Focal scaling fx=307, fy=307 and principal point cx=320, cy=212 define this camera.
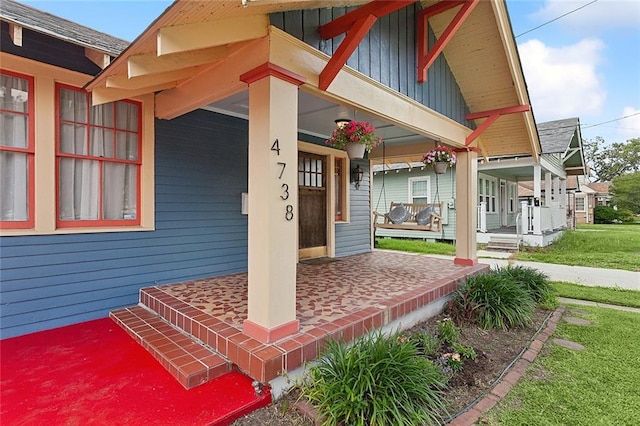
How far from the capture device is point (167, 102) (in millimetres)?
3645

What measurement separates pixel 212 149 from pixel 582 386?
474 centimetres

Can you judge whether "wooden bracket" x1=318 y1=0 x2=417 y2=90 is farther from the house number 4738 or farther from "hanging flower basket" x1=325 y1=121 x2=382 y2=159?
"hanging flower basket" x1=325 y1=121 x2=382 y2=159

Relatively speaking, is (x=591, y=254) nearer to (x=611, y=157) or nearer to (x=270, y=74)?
(x=270, y=74)

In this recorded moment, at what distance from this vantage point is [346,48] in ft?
8.15

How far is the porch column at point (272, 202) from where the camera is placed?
2314 millimetres

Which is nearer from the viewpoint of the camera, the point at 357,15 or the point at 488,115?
the point at 357,15

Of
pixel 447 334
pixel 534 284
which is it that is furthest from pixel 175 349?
pixel 534 284

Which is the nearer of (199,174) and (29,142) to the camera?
(29,142)

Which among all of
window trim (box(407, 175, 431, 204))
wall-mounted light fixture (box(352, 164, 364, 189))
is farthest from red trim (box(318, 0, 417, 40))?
window trim (box(407, 175, 431, 204))

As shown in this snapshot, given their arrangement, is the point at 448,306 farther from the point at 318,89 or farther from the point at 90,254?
the point at 90,254

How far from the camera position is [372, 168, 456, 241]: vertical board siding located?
1184cm

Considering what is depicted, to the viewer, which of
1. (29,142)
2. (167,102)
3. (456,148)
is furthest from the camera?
(456,148)

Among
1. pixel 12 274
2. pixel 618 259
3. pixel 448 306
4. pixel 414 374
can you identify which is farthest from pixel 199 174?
pixel 618 259

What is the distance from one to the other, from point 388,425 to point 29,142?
3966 mm
